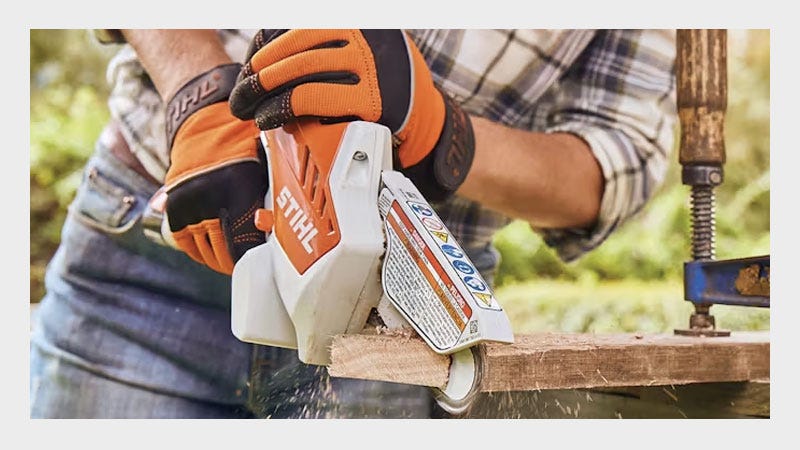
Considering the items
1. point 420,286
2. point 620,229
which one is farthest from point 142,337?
point 620,229

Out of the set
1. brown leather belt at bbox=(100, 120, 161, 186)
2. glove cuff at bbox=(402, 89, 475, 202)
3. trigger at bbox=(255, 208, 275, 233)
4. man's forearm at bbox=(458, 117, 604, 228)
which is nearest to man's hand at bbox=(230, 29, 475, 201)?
glove cuff at bbox=(402, 89, 475, 202)

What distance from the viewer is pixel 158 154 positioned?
1662 mm

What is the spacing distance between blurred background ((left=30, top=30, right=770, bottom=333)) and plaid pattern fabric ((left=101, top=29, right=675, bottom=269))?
286 mm

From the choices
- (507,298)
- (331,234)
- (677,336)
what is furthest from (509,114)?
(507,298)

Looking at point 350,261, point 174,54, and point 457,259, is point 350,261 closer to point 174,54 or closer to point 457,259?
point 457,259

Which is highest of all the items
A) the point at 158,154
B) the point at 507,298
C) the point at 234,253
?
the point at 158,154

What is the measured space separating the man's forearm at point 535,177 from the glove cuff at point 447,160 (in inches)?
6.9

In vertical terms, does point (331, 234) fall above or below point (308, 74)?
below

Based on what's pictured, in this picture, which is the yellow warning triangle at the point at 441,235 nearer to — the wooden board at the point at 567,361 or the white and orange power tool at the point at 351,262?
the white and orange power tool at the point at 351,262

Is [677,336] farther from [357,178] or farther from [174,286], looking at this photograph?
[174,286]

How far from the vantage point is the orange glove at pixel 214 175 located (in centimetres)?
Answer: 126

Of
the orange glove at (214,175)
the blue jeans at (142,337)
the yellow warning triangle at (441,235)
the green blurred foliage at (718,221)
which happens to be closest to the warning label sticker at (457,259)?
the yellow warning triangle at (441,235)

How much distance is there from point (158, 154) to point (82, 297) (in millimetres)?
318

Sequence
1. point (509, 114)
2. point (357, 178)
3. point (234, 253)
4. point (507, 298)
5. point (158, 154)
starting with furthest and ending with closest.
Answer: point (507, 298) < point (509, 114) < point (158, 154) < point (234, 253) < point (357, 178)
